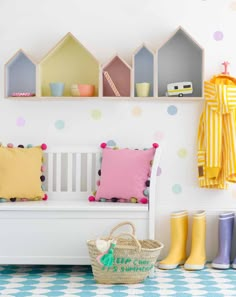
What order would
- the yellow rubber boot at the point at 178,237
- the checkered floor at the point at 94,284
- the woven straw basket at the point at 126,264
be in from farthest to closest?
the yellow rubber boot at the point at 178,237 → the woven straw basket at the point at 126,264 → the checkered floor at the point at 94,284

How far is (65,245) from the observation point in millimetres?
3883

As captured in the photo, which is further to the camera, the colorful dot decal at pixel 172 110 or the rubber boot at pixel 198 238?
the colorful dot decal at pixel 172 110

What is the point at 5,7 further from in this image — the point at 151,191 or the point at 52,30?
the point at 151,191

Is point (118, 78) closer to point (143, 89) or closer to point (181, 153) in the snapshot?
point (143, 89)

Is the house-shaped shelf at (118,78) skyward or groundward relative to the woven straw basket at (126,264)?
skyward

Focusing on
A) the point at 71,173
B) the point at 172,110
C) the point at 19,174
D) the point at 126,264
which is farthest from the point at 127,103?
the point at 126,264

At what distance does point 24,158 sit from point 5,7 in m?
1.04

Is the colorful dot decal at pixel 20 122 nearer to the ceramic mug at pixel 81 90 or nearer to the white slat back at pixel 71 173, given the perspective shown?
the white slat back at pixel 71 173

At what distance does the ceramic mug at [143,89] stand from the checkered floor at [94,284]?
3.73 feet

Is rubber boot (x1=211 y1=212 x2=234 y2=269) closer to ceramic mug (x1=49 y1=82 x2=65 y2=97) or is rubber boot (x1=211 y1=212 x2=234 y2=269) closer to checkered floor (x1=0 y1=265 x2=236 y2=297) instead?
checkered floor (x1=0 y1=265 x2=236 y2=297)

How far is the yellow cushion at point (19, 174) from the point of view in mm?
4137

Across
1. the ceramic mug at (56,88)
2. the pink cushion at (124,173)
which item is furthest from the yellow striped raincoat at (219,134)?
the ceramic mug at (56,88)

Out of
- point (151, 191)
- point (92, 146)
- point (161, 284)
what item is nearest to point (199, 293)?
point (161, 284)

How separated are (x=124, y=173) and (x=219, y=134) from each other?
67cm
